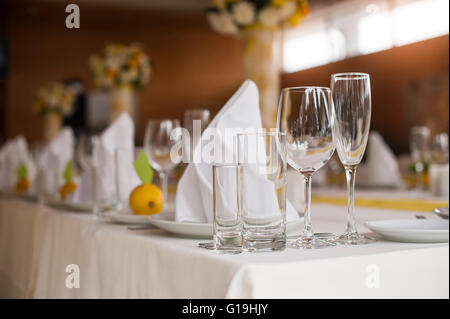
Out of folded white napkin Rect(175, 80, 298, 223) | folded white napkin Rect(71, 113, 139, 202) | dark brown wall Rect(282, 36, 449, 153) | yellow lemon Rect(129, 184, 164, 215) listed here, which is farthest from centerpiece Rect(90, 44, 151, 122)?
folded white napkin Rect(175, 80, 298, 223)

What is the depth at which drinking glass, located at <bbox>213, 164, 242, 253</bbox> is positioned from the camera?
0.96 meters

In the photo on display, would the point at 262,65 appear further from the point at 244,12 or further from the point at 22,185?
the point at 22,185

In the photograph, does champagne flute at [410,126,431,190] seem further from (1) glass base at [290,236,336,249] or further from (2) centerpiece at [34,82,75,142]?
(2) centerpiece at [34,82,75,142]

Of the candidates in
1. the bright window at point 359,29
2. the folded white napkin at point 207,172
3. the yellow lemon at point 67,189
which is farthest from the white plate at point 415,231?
the bright window at point 359,29

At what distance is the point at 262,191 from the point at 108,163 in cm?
101

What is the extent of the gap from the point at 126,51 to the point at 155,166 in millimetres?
3383

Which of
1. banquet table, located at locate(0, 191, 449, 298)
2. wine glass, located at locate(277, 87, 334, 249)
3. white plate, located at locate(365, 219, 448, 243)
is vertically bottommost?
banquet table, located at locate(0, 191, 449, 298)

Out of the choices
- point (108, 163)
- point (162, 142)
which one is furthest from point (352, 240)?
point (108, 163)

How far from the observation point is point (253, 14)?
299 cm

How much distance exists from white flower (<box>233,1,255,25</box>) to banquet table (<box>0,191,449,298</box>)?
1.66 meters

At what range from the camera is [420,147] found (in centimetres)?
267

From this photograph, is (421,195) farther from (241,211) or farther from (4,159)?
(4,159)

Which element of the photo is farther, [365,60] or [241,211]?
[365,60]
